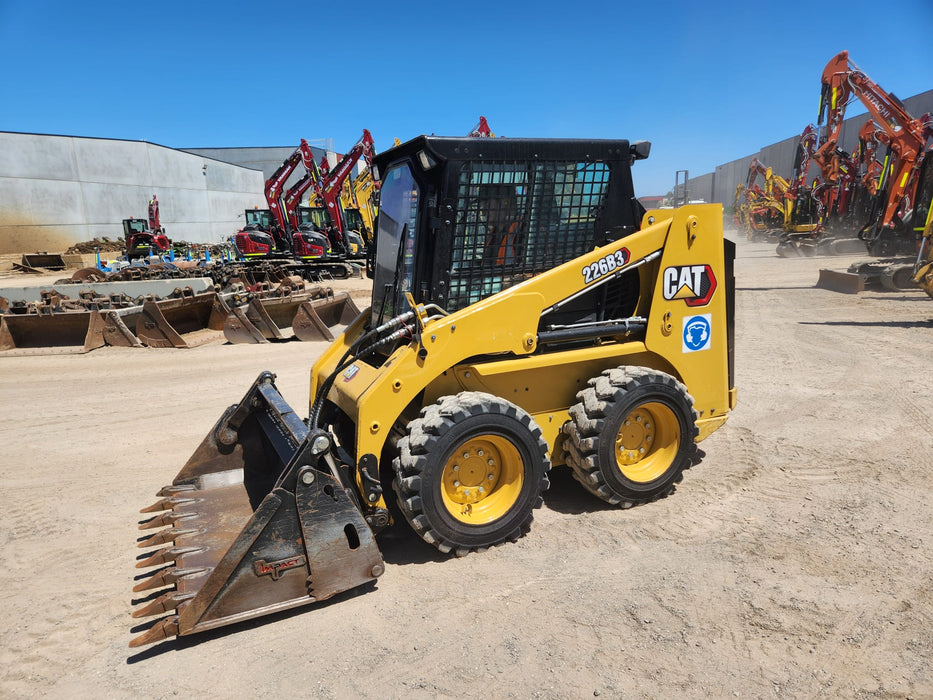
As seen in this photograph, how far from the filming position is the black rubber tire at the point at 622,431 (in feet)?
11.3

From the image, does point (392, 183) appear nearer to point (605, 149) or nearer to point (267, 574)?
point (605, 149)

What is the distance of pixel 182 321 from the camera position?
10047mm

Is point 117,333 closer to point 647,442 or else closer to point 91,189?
point 647,442

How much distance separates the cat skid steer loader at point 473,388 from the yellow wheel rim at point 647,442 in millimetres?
13

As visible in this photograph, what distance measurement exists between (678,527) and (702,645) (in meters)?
1.05

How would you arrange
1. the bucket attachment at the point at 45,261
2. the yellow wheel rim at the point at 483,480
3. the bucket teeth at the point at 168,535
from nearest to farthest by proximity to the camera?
the bucket teeth at the point at 168,535
the yellow wheel rim at the point at 483,480
the bucket attachment at the point at 45,261

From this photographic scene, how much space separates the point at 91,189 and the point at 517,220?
40966mm

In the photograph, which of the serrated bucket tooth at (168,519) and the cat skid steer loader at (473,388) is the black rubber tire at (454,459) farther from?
the serrated bucket tooth at (168,519)

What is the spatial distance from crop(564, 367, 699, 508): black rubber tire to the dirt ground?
18 cm

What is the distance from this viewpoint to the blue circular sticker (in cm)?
391

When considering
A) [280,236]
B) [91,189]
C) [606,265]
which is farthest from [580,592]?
[91,189]

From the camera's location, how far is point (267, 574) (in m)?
2.61

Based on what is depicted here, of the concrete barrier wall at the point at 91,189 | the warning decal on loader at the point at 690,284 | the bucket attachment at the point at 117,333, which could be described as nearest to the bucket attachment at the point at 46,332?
the bucket attachment at the point at 117,333

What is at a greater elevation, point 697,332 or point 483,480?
point 697,332
